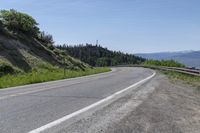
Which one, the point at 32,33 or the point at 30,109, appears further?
the point at 32,33

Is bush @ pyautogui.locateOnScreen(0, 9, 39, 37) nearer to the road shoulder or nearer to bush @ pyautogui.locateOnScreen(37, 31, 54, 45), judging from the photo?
bush @ pyautogui.locateOnScreen(37, 31, 54, 45)

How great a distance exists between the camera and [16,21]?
136 feet

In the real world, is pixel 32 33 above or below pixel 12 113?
above

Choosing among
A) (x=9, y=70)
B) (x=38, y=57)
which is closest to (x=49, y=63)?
(x=38, y=57)

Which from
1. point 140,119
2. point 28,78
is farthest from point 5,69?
point 140,119

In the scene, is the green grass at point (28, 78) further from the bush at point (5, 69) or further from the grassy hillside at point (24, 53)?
the bush at point (5, 69)

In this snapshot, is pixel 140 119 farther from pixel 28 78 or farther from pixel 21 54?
pixel 21 54

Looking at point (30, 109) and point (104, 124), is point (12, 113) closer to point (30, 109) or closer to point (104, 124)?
point (30, 109)

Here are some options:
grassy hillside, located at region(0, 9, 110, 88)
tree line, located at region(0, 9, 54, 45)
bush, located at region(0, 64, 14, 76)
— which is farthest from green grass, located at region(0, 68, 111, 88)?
tree line, located at region(0, 9, 54, 45)

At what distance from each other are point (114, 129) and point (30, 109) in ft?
9.90

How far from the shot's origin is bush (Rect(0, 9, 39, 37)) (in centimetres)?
4078

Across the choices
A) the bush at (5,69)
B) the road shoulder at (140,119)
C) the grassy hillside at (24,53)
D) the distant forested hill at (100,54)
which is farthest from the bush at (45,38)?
the distant forested hill at (100,54)

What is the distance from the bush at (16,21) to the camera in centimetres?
4078

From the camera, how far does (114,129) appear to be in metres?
6.96
